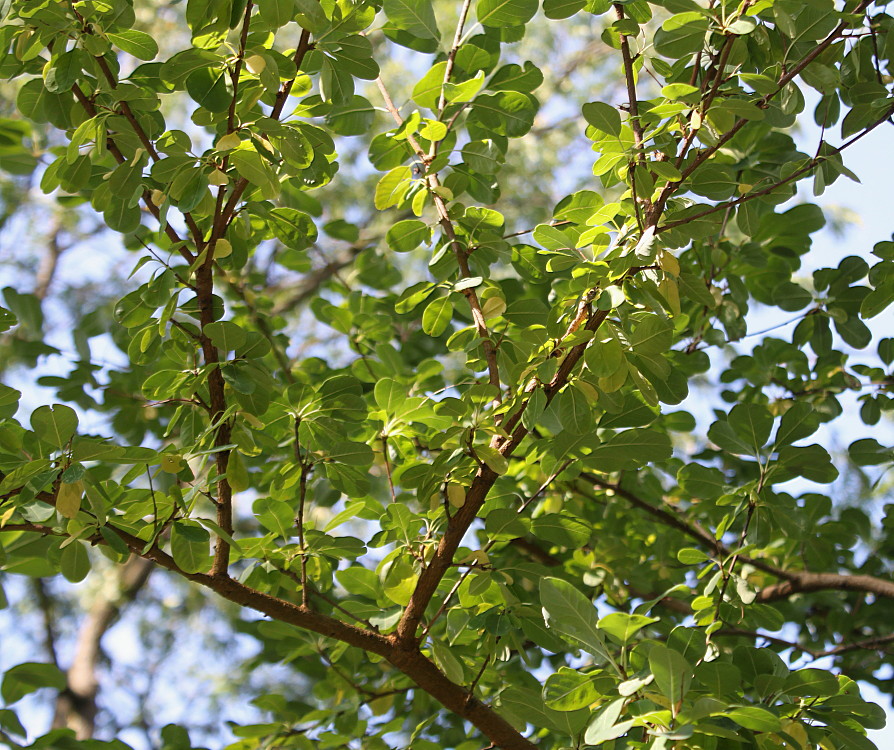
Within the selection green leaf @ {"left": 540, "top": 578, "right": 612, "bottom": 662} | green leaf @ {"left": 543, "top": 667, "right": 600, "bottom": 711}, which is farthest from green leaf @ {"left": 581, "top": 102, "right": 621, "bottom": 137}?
green leaf @ {"left": 543, "top": 667, "right": 600, "bottom": 711}

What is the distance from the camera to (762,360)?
5.93 ft

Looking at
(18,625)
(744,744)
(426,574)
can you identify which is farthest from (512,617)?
(18,625)

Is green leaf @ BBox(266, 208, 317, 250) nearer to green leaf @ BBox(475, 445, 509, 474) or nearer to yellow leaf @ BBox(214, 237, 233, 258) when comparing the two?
yellow leaf @ BBox(214, 237, 233, 258)

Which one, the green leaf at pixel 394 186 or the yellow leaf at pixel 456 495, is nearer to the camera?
the yellow leaf at pixel 456 495

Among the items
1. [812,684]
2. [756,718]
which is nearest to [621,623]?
[756,718]

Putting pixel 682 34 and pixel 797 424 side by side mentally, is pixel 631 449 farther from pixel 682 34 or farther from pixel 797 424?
pixel 682 34

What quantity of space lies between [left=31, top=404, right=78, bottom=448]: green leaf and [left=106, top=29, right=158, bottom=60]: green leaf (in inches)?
19.6

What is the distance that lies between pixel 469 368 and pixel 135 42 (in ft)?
2.21

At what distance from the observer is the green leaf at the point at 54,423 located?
39.0 inches

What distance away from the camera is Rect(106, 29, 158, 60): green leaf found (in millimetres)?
1168

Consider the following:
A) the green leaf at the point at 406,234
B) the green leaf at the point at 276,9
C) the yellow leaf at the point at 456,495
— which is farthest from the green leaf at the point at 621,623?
the green leaf at the point at 276,9

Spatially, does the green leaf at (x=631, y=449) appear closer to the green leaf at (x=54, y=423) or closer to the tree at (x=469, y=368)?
the tree at (x=469, y=368)

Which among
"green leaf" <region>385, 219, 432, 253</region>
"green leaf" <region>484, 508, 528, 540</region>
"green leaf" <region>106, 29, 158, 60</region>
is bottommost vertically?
"green leaf" <region>484, 508, 528, 540</region>

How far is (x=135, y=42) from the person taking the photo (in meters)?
1.19
